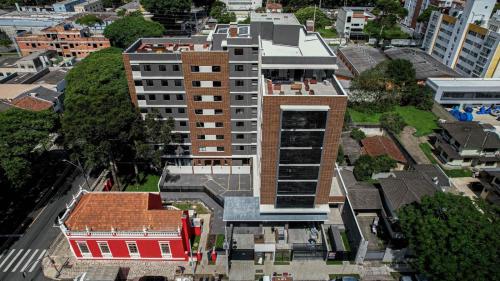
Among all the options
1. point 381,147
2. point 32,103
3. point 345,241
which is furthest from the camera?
point 32,103

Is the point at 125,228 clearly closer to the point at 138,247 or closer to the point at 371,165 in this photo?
the point at 138,247

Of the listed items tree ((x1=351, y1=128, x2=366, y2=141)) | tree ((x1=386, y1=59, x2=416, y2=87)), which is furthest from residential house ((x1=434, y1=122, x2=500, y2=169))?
tree ((x1=386, y1=59, x2=416, y2=87))

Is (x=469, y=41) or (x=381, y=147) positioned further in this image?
(x=469, y=41)

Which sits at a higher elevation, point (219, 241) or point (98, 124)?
point (98, 124)

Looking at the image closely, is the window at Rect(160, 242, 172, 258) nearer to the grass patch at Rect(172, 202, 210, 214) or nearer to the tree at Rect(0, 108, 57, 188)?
the grass patch at Rect(172, 202, 210, 214)

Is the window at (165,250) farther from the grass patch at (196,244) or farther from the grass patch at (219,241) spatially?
the grass patch at (219,241)

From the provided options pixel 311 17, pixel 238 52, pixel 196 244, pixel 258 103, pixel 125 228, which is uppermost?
pixel 238 52

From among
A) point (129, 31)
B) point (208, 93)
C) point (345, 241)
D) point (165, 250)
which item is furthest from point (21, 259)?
point (129, 31)
